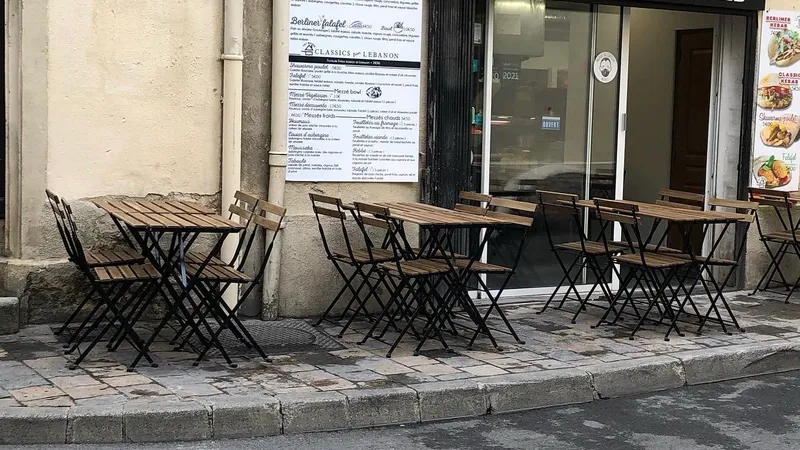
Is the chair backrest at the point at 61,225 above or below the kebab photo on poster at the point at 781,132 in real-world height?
below

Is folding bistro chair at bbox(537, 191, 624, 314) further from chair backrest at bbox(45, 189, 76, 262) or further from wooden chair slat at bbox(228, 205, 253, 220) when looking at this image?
chair backrest at bbox(45, 189, 76, 262)

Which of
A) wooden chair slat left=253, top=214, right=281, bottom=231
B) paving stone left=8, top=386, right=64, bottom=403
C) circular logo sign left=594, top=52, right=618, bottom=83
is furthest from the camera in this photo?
circular logo sign left=594, top=52, right=618, bottom=83

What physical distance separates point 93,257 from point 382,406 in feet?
7.68

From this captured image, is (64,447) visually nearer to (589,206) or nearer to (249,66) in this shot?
(249,66)

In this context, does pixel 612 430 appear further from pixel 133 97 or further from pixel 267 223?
pixel 133 97

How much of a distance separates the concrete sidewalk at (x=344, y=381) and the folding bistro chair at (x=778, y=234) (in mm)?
1808

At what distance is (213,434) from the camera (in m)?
5.47

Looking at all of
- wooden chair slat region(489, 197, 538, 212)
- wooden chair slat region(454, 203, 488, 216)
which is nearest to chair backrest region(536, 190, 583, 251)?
wooden chair slat region(489, 197, 538, 212)

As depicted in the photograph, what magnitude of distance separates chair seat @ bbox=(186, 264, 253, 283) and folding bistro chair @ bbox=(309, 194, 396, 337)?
0.99 m

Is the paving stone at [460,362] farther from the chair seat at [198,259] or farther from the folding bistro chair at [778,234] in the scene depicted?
the folding bistro chair at [778,234]

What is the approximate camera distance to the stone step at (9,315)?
7074 millimetres

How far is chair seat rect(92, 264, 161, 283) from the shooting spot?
6363 mm

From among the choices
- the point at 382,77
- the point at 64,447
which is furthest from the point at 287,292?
the point at 64,447

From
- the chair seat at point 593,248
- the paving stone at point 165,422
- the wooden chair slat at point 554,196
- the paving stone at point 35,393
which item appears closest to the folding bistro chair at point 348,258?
the wooden chair slat at point 554,196
